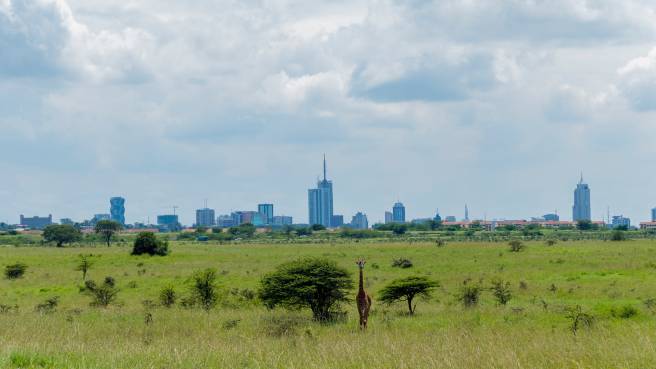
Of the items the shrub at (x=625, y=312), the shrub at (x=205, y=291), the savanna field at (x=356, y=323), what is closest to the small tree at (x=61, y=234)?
the savanna field at (x=356, y=323)

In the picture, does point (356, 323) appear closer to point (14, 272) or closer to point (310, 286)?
point (310, 286)

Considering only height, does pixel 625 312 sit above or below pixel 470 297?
below

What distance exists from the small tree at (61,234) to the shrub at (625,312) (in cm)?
9881

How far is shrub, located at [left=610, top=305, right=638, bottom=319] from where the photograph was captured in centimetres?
2239

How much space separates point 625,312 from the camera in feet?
74.3

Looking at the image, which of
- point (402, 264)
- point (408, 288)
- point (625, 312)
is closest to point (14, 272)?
point (402, 264)

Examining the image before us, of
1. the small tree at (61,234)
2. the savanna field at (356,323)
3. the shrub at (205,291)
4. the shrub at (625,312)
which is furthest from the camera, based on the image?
the small tree at (61,234)

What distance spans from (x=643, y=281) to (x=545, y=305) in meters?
12.3

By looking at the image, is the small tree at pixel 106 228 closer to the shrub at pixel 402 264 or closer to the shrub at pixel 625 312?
the shrub at pixel 402 264

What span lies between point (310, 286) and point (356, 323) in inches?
92.3

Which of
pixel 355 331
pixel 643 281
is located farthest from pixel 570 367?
pixel 643 281

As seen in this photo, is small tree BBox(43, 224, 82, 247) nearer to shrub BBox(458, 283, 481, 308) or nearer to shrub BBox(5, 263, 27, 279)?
shrub BBox(5, 263, 27, 279)

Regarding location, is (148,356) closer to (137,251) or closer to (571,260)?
(571,260)

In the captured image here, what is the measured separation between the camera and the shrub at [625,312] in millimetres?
22391
